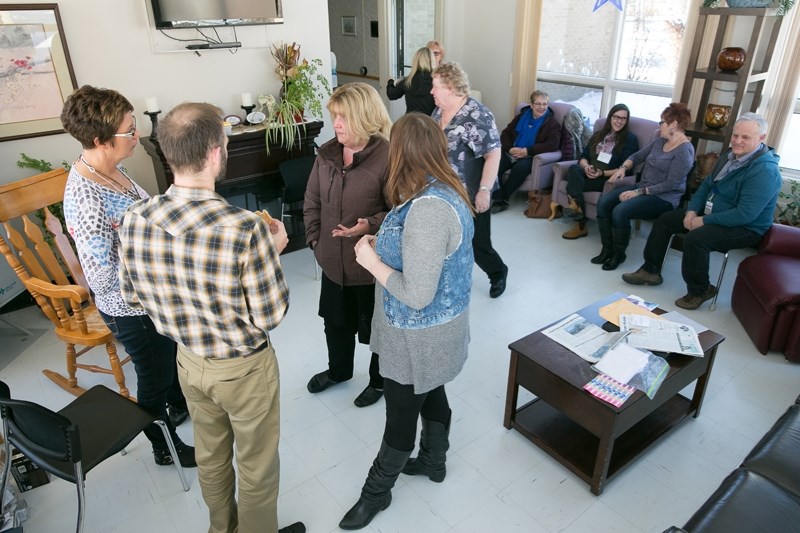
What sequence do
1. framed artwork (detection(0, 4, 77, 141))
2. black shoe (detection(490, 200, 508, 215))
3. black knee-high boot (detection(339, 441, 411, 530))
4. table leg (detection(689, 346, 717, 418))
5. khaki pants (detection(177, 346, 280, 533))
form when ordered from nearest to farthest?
khaki pants (detection(177, 346, 280, 533)) < black knee-high boot (detection(339, 441, 411, 530)) < table leg (detection(689, 346, 717, 418)) < framed artwork (detection(0, 4, 77, 141)) < black shoe (detection(490, 200, 508, 215))

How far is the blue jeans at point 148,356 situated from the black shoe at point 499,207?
352cm

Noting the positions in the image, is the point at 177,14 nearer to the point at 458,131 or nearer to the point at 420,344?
the point at 458,131

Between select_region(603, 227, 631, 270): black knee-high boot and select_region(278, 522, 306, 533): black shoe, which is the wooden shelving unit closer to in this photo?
select_region(603, 227, 631, 270): black knee-high boot

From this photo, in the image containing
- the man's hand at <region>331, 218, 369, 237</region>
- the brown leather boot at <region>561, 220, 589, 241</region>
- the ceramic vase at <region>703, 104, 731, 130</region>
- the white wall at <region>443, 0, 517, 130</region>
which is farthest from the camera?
the white wall at <region>443, 0, 517, 130</region>

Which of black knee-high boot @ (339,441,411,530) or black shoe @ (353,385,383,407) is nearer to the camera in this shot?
black knee-high boot @ (339,441,411,530)

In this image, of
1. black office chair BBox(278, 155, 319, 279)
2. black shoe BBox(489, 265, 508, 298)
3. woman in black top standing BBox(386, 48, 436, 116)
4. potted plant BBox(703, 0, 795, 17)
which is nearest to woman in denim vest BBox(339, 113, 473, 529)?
black shoe BBox(489, 265, 508, 298)

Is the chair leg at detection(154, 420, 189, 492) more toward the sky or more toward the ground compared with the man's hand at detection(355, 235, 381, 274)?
more toward the ground

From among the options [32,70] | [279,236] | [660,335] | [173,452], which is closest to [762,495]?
[660,335]

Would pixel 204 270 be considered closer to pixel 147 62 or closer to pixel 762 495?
pixel 762 495

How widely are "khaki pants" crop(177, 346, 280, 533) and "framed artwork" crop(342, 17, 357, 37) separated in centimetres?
585

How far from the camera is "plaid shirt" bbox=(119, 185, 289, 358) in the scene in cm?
141

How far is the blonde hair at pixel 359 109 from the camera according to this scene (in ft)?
6.95

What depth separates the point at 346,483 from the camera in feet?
7.41

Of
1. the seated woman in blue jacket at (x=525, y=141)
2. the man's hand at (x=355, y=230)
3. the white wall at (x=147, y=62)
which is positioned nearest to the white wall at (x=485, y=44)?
the seated woman in blue jacket at (x=525, y=141)
